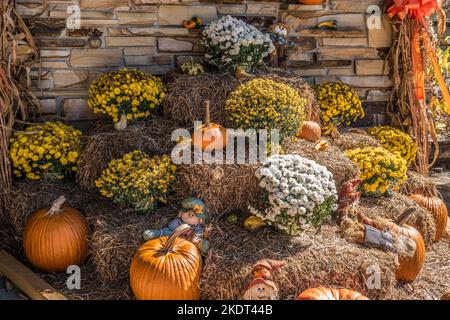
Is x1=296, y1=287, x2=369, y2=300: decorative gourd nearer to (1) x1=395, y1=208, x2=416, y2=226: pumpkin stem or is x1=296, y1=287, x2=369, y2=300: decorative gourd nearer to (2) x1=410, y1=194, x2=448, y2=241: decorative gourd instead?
(1) x1=395, y1=208, x2=416, y2=226: pumpkin stem

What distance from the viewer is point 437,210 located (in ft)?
17.0

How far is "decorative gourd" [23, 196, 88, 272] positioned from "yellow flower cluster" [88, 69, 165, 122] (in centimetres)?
90

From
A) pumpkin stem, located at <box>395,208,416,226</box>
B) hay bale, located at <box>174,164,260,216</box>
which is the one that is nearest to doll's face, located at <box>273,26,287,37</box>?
hay bale, located at <box>174,164,260,216</box>

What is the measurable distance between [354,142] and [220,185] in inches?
68.5

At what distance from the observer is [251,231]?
4.10 meters

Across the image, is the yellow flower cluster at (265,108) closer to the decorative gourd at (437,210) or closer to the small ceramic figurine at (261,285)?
the small ceramic figurine at (261,285)

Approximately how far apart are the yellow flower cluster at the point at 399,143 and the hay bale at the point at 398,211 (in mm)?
695

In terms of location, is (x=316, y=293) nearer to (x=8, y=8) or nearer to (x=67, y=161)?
(x=67, y=161)

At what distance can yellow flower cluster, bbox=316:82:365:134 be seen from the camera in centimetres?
547

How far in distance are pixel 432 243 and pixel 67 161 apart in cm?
319

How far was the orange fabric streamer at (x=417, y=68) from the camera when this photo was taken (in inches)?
230

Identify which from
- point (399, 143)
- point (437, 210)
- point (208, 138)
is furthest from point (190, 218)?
point (399, 143)

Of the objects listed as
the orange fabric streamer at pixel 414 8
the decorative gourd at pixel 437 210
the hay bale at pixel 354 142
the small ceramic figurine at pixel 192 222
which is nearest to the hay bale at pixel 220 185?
the small ceramic figurine at pixel 192 222
